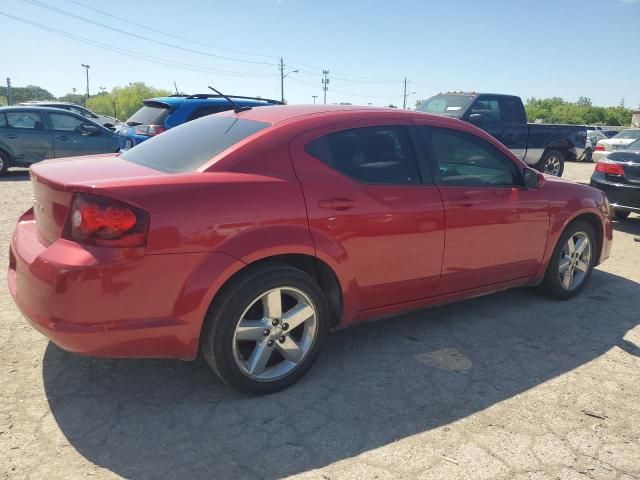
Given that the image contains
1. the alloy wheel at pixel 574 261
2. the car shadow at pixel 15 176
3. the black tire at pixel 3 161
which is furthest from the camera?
the black tire at pixel 3 161

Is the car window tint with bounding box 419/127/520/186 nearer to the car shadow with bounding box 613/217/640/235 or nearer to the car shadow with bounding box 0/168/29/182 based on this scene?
the car shadow with bounding box 613/217/640/235

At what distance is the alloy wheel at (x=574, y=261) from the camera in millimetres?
4496

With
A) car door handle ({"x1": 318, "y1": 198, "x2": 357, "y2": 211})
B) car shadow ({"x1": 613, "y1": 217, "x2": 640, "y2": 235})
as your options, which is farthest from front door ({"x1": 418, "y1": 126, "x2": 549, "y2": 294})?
car shadow ({"x1": 613, "y1": 217, "x2": 640, "y2": 235})

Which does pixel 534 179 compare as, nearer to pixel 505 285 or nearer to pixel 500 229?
pixel 500 229

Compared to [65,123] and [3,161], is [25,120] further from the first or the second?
[3,161]

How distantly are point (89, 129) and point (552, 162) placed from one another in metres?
11.0

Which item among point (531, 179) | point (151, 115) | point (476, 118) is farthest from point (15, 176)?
point (531, 179)

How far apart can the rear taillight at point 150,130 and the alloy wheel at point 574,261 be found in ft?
20.0

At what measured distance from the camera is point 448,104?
10773 millimetres

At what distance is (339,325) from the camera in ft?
10.6

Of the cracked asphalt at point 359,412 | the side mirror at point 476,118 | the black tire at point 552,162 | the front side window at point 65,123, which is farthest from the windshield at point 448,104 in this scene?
the front side window at point 65,123

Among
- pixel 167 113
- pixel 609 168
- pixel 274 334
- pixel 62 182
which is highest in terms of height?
pixel 167 113

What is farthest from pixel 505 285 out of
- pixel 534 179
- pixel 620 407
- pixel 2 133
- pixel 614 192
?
pixel 2 133

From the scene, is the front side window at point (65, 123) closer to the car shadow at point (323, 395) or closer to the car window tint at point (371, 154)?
the car shadow at point (323, 395)
